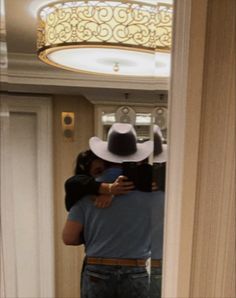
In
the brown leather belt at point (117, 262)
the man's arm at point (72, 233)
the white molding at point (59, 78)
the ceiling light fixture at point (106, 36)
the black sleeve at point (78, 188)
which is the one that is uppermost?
the ceiling light fixture at point (106, 36)

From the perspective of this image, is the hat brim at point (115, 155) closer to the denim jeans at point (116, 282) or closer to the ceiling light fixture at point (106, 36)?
the ceiling light fixture at point (106, 36)

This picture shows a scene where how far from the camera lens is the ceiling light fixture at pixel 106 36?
2.33 ft

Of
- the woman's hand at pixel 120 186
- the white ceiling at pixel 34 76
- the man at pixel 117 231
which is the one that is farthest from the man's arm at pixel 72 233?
the white ceiling at pixel 34 76

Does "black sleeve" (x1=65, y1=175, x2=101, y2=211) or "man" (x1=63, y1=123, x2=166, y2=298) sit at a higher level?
"black sleeve" (x1=65, y1=175, x2=101, y2=211)

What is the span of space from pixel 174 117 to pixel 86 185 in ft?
0.97

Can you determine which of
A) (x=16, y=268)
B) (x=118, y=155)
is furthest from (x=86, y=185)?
(x=16, y=268)

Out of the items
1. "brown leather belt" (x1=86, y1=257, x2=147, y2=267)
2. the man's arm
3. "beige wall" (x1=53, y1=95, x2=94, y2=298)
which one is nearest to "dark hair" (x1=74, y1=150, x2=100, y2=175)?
"beige wall" (x1=53, y1=95, x2=94, y2=298)

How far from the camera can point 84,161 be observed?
78 cm

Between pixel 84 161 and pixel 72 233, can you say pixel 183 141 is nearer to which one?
pixel 84 161

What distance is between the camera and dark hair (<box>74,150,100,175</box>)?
2.55ft

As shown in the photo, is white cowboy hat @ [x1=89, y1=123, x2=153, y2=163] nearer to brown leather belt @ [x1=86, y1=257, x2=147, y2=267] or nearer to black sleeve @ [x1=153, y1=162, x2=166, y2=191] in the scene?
black sleeve @ [x1=153, y1=162, x2=166, y2=191]

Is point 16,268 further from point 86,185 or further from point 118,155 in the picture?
point 118,155

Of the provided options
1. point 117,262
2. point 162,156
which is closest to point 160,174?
point 162,156

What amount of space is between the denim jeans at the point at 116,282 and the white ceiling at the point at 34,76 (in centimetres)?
48
